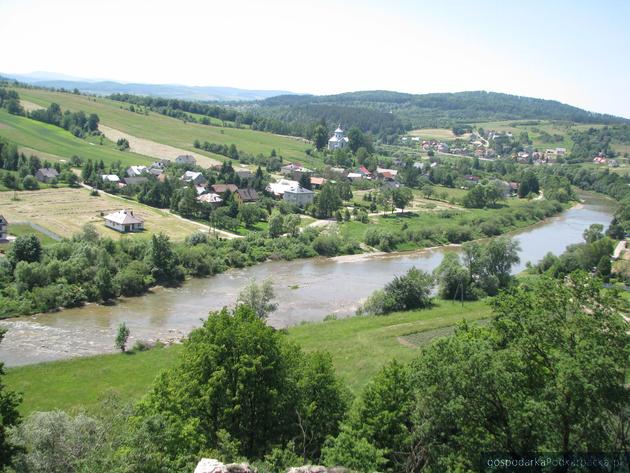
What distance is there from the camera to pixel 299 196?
67000 millimetres

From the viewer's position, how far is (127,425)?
44.6ft

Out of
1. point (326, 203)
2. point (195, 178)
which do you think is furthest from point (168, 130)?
point (326, 203)

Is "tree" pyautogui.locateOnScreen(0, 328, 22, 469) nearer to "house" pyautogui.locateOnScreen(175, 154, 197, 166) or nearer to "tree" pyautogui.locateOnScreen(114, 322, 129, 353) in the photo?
"tree" pyautogui.locateOnScreen(114, 322, 129, 353)

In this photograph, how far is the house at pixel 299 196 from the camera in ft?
220

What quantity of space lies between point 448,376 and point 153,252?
32.1m

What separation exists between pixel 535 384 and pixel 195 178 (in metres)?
63.2

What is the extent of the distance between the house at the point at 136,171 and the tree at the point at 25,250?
35835 mm

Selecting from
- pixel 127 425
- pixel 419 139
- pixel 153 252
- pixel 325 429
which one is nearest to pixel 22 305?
pixel 153 252

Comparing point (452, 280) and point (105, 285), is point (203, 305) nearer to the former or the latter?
point (105, 285)

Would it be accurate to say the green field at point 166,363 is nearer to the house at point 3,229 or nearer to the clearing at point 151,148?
the house at point 3,229

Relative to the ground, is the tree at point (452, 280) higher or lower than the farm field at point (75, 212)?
higher

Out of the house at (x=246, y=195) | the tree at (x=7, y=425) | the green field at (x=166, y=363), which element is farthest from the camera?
the house at (x=246, y=195)

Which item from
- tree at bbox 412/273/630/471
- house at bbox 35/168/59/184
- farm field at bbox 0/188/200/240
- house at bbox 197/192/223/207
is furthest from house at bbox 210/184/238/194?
tree at bbox 412/273/630/471

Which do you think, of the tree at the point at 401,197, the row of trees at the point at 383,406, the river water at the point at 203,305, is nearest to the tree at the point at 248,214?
the river water at the point at 203,305
